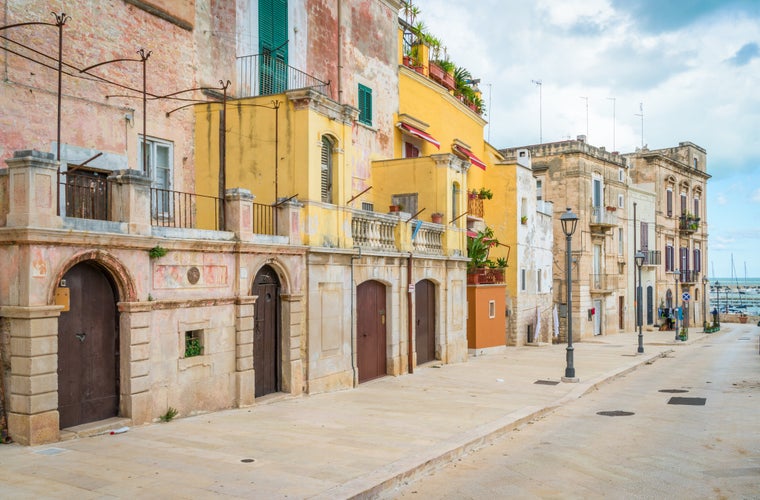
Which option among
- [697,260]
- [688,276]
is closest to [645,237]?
[688,276]

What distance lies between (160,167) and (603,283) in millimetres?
35136

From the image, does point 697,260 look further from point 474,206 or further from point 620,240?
point 474,206

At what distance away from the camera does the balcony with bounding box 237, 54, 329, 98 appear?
18078mm

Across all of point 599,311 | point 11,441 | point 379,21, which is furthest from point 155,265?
point 599,311

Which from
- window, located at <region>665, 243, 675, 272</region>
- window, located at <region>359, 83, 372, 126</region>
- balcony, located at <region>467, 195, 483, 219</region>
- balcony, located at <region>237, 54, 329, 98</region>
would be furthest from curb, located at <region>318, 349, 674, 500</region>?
window, located at <region>665, 243, 675, 272</region>

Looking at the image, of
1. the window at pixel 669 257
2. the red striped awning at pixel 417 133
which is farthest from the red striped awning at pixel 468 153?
the window at pixel 669 257

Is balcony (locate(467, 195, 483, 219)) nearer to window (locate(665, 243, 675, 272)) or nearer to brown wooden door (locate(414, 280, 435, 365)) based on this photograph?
brown wooden door (locate(414, 280, 435, 365))

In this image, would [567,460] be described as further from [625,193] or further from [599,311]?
[625,193]

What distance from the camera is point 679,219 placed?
58125 mm

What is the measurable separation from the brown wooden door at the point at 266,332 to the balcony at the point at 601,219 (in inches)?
1286

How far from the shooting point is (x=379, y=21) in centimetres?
2419

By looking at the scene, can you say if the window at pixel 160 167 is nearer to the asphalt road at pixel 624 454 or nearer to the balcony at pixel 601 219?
the asphalt road at pixel 624 454

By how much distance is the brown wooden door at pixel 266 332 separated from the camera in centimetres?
1471

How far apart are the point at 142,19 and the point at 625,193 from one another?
134ft
